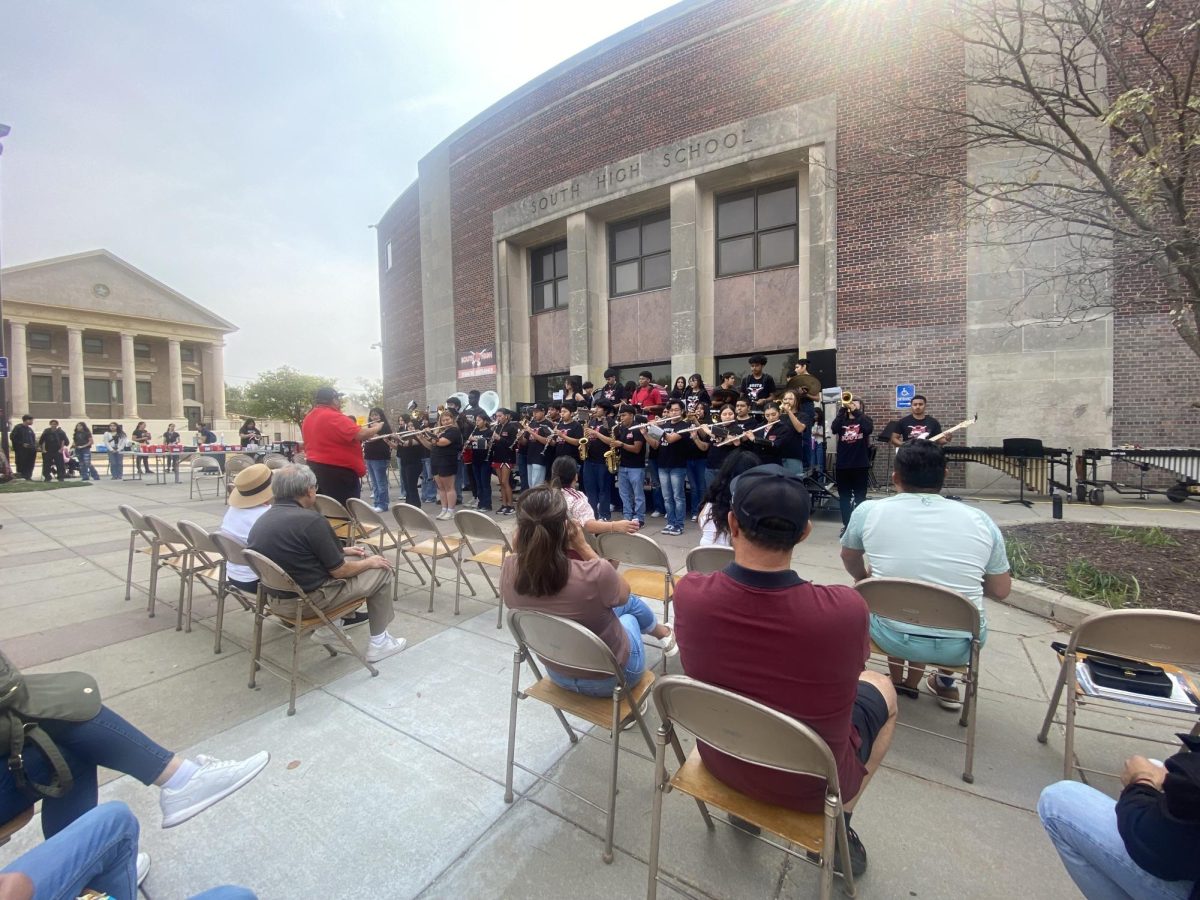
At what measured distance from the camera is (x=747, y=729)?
146 centimetres

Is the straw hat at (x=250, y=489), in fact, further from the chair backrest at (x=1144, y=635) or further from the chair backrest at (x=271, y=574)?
the chair backrest at (x=1144, y=635)

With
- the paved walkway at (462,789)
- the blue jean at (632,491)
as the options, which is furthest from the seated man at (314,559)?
the blue jean at (632,491)

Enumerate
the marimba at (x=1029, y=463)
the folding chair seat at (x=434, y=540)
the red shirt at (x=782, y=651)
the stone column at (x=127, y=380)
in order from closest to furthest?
the red shirt at (x=782, y=651)
the folding chair seat at (x=434, y=540)
the marimba at (x=1029, y=463)
the stone column at (x=127, y=380)

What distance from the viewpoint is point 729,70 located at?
1181cm

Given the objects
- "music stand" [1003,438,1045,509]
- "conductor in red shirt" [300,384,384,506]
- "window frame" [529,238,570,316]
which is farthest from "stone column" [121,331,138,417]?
"music stand" [1003,438,1045,509]

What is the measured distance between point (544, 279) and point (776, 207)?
7.36m

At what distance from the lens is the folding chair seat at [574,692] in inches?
76.7

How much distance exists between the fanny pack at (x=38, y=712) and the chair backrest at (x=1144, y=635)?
149 inches

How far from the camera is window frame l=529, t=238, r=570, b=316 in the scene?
15.9m

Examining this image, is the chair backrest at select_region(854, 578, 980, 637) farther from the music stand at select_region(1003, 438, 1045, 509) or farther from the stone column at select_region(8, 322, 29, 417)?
the stone column at select_region(8, 322, 29, 417)

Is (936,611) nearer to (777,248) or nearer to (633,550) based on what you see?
(633,550)

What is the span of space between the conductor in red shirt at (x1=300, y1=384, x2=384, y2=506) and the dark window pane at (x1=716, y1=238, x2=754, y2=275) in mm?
10155

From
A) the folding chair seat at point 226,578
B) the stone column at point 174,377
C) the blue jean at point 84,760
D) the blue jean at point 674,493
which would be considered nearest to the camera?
the blue jean at point 84,760

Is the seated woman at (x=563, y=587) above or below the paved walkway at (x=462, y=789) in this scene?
above
